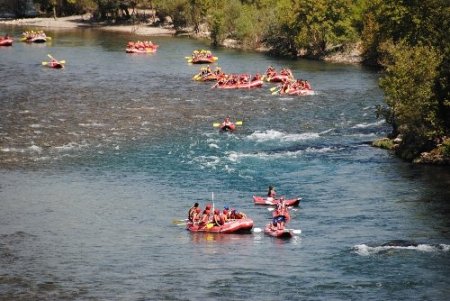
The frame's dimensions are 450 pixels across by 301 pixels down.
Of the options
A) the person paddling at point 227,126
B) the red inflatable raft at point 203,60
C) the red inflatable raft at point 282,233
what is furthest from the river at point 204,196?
the red inflatable raft at point 203,60

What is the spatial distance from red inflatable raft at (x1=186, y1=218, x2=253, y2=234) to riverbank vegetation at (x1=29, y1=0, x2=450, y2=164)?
58.0 feet

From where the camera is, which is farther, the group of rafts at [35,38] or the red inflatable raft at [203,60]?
the group of rafts at [35,38]

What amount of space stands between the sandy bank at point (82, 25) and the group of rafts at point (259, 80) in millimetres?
54482

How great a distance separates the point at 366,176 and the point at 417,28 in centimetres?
1711

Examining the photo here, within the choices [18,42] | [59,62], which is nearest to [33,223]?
[59,62]

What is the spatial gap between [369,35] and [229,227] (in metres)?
65.3

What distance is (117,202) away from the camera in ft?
184

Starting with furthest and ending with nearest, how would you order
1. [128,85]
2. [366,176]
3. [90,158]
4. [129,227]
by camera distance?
[128,85]
[90,158]
[366,176]
[129,227]

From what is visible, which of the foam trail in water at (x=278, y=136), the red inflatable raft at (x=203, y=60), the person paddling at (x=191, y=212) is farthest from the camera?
the red inflatable raft at (x=203, y=60)

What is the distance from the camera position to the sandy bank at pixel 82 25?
158 meters

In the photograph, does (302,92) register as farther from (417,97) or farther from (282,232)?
(282,232)

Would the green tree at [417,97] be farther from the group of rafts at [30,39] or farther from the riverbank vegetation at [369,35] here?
the group of rafts at [30,39]

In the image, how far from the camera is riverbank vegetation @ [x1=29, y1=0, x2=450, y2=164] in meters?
64.2

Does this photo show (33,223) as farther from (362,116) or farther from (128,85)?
(128,85)
